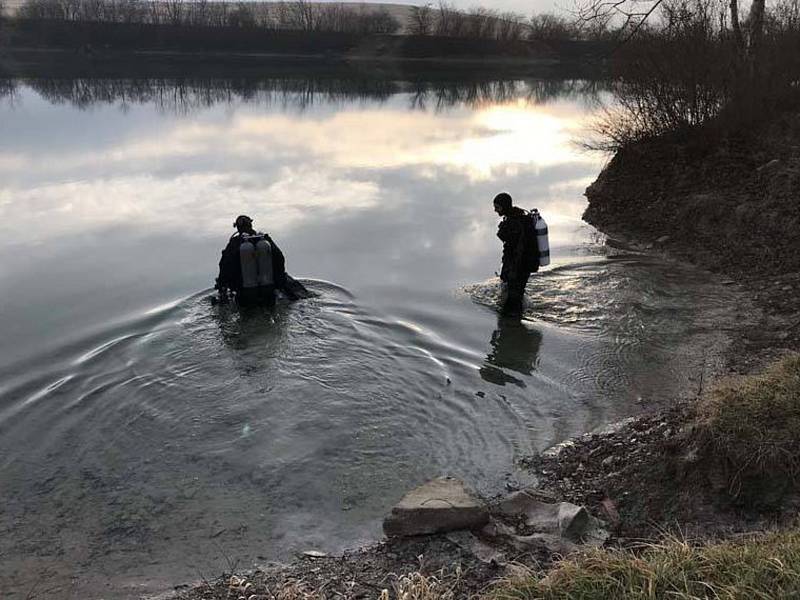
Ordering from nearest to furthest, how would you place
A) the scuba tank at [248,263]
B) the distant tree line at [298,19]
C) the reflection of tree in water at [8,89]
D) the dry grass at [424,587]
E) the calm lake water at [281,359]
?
the dry grass at [424,587]
the calm lake water at [281,359]
the scuba tank at [248,263]
the reflection of tree in water at [8,89]
the distant tree line at [298,19]

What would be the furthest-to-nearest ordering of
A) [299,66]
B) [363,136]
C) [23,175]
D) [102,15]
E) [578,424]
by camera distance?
1. [102,15]
2. [299,66]
3. [363,136]
4. [23,175]
5. [578,424]

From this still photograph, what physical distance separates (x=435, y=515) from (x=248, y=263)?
5522mm

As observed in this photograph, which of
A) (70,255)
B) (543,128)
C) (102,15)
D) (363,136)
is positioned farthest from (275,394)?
(102,15)

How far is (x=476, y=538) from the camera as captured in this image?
4.73m

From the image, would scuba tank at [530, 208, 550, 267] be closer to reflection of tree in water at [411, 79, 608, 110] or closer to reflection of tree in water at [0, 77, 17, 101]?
reflection of tree in water at [411, 79, 608, 110]

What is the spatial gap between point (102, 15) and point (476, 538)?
92.0 meters

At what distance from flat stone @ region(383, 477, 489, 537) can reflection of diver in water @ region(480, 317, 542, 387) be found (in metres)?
3.17

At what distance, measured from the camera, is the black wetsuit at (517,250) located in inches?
374

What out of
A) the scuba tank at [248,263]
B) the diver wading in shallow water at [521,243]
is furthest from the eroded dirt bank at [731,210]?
the scuba tank at [248,263]

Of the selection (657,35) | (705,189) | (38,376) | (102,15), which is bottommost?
(38,376)

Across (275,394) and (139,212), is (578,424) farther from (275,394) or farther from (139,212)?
(139,212)

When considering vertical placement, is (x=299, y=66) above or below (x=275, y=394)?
above

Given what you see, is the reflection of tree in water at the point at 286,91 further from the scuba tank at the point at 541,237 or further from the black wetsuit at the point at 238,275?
the scuba tank at the point at 541,237

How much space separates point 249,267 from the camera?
372 inches
